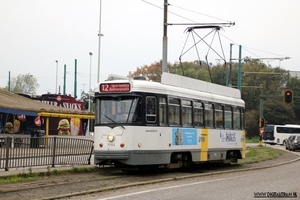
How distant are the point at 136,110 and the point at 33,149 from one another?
3859mm

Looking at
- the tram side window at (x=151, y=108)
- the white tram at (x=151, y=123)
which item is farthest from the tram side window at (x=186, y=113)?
the tram side window at (x=151, y=108)

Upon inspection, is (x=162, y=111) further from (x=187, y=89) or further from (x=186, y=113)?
(x=187, y=89)

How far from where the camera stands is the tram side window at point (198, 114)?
21322mm

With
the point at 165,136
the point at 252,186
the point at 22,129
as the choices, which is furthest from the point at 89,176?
the point at 22,129

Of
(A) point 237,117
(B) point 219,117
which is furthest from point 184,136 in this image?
(A) point 237,117

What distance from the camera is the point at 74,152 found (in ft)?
68.4

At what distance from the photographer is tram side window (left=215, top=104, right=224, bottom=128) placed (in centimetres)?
2330

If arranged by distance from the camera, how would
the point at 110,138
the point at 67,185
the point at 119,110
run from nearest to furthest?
the point at 67,185 < the point at 110,138 < the point at 119,110

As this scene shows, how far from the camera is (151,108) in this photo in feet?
60.8

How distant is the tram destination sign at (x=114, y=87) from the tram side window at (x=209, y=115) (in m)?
4.96

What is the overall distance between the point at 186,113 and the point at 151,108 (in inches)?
97.2

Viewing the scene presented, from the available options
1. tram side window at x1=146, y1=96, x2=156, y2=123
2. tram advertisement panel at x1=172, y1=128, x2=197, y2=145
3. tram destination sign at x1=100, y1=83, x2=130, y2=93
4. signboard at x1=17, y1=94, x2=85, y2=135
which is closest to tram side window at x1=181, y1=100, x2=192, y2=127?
tram advertisement panel at x1=172, y1=128, x2=197, y2=145

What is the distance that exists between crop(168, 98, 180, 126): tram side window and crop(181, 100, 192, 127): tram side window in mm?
316

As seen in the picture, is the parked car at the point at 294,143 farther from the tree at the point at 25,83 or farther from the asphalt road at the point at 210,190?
the tree at the point at 25,83
